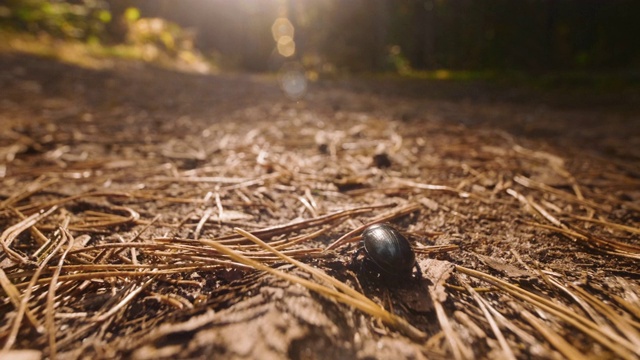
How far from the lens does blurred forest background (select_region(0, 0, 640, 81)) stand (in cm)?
941

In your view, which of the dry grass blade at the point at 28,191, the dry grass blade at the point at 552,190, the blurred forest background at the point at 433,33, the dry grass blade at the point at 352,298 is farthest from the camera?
the blurred forest background at the point at 433,33

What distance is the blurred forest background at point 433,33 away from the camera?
941 centimetres

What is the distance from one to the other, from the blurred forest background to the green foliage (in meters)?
0.03

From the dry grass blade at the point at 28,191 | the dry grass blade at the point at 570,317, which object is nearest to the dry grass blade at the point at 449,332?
the dry grass blade at the point at 570,317

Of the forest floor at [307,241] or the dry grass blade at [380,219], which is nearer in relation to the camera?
the forest floor at [307,241]

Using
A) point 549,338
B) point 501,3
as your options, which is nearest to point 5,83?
point 549,338

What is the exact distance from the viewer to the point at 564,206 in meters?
1.56

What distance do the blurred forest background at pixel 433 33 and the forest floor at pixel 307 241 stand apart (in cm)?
772

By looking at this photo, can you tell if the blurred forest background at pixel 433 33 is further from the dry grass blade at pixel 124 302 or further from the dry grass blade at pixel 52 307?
the dry grass blade at pixel 124 302

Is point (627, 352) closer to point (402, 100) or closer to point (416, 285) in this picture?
point (416, 285)

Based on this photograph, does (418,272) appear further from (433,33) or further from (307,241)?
(433,33)

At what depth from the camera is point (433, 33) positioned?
1140cm

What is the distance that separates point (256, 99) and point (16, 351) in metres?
4.65

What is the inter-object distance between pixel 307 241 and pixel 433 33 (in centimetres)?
1266
